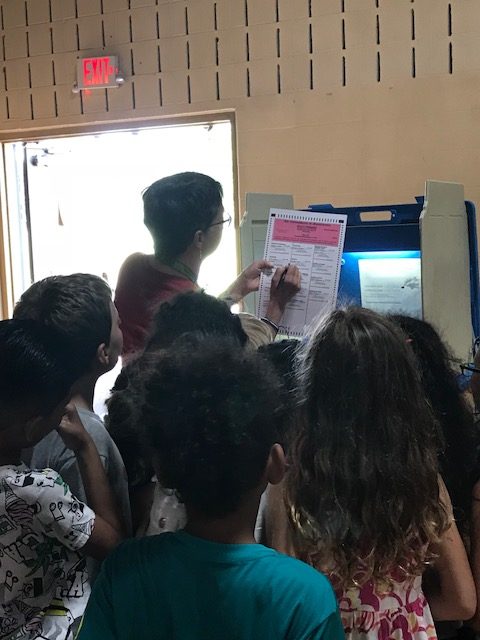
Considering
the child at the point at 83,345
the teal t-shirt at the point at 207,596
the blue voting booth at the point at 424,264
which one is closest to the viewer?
the teal t-shirt at the point at 207,596

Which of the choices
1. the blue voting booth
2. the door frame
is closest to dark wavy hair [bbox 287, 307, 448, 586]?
the blue voting booth

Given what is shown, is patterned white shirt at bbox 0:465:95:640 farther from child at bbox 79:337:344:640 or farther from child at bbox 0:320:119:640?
child at bbox 79:337:344:640

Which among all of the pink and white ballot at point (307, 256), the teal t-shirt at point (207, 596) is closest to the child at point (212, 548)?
the teal t-shirt at point (207, 596)

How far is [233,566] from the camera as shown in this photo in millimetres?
801

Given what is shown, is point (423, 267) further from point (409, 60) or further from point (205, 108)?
point (205, 108)

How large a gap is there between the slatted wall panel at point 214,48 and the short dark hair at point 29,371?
2542 millimetres

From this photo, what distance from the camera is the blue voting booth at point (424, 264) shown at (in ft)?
6.82

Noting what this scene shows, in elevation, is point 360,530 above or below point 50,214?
below

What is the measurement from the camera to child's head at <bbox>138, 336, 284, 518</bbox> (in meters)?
0.82

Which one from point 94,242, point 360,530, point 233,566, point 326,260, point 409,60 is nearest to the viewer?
point 233,566

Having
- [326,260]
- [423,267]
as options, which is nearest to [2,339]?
[326,260]

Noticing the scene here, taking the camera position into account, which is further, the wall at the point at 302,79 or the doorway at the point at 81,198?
the doorway at the point at 81,198

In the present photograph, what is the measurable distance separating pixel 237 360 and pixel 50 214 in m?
3.36

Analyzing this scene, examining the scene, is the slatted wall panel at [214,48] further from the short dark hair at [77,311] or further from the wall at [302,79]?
the short dark hair at [77,311]
